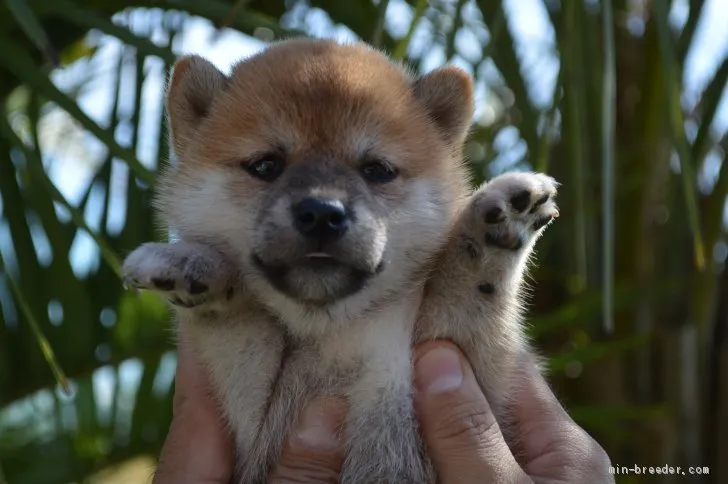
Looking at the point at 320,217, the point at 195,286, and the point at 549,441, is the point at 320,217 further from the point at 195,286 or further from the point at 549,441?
the point at 549,441

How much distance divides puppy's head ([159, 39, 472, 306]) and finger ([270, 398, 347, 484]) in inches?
12.7

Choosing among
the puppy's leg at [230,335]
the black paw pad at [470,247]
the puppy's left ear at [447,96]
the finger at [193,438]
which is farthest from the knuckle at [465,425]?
the puppy's left ear at [447,96]

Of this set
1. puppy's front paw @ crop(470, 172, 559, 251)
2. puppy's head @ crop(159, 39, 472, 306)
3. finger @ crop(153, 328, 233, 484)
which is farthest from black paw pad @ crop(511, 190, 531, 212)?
finger @ crop(153, 328, 233, 484)

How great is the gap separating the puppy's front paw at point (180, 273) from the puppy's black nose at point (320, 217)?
0.30m

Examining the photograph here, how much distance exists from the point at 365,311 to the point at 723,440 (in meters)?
3.66

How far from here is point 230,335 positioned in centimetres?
282

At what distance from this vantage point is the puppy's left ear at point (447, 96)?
3.27 meters

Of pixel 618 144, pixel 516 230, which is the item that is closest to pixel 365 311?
pixel 516 230

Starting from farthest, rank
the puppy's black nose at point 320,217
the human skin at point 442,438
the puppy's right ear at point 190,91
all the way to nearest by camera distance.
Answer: the puppy's right ear at point 190,91
the human skin at point 442,438
the puppy's black nose at point 320,217

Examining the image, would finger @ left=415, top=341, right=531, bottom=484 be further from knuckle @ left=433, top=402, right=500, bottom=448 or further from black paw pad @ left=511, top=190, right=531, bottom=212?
black paw pad @ left=511, top=190, right=531, bottom=212

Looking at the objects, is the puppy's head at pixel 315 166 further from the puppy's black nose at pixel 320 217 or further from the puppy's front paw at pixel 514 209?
the puppy's front paw at pixel 514 209

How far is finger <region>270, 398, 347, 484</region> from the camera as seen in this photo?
2.75 m

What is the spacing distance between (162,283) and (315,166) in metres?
0.57

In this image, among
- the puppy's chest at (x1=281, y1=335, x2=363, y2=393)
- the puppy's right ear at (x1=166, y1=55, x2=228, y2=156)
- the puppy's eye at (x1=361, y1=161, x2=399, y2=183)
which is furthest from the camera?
the puppy's right ear at (x1=166, y1=55, x2=228, y2=156)
